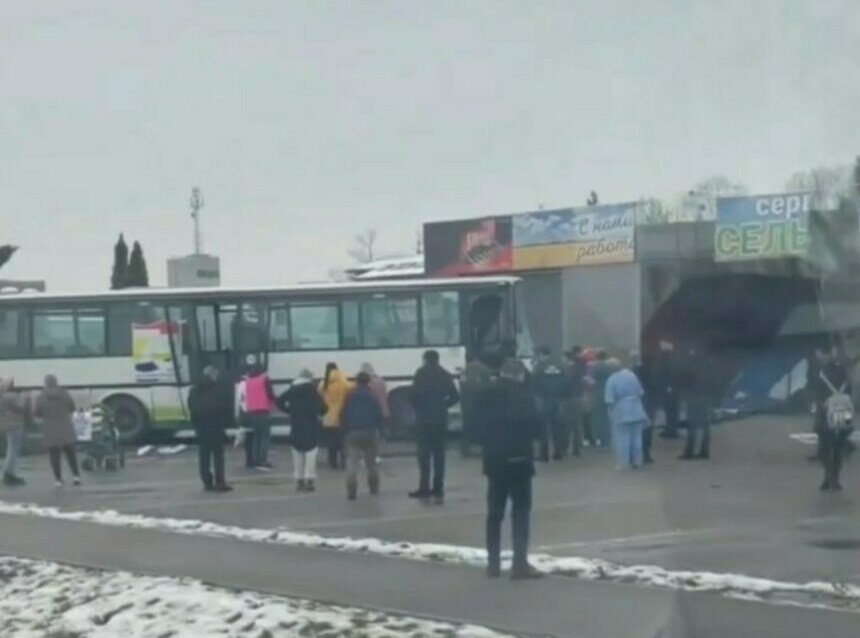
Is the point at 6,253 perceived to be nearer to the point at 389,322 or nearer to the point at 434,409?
the point at 389,322

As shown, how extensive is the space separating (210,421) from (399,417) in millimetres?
9945

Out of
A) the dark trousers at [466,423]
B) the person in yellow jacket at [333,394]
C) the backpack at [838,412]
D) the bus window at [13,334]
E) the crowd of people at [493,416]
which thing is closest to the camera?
the crowd of people at [493,416]

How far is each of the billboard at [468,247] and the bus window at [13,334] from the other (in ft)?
32.8

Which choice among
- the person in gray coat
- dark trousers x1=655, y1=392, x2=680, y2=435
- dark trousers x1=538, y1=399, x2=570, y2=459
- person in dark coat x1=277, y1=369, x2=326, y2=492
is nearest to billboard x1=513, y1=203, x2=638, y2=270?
dark trousers x1=655, y1=392, x2=680, y2=435

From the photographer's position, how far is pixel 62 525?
18.1 meters

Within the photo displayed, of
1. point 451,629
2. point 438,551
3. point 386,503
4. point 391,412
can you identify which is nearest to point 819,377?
point 386,503

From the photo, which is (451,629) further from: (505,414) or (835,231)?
(835,231)

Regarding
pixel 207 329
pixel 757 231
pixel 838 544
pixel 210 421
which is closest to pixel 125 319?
pixel 207 329

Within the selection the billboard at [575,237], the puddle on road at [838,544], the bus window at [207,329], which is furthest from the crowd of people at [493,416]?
the billboard at [575,237]

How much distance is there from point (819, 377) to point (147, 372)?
17.0 meters

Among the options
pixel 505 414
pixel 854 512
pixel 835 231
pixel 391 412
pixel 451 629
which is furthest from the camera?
pixel 391 412

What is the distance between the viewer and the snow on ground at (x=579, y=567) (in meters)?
12.1

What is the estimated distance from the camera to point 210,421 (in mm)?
21688

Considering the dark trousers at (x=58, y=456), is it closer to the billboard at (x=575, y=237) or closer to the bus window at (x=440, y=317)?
the bus window at (x=440, y=317)
